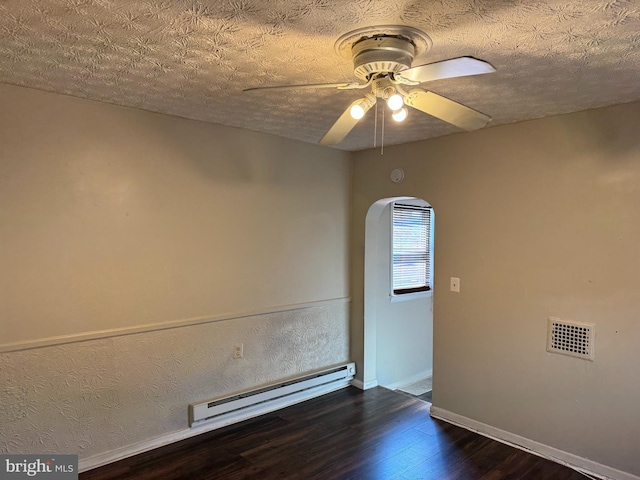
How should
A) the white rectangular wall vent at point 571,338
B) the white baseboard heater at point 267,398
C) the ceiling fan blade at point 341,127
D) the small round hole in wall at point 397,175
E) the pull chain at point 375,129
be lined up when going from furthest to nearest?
the small round hole in wall at point 397,175 < the white baseboard heater at point 267,398 < the pull chain at point 375,129 < the white rectangular wall vent at point 571,338 < the ceiling fan blade at point 341,127

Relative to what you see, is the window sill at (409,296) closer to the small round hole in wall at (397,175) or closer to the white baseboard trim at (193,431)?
the white baseboard trim at (193,431)

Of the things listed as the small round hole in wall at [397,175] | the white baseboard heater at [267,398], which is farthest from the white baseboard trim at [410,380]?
the small round hole in wall at [397,175]

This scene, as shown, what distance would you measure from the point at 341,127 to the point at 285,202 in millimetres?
1766

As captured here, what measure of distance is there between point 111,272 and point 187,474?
137 centimetres

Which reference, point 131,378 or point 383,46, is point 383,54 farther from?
point 131,378

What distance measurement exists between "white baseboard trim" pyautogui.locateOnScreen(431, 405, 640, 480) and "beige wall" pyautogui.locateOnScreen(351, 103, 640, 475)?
0.04 m

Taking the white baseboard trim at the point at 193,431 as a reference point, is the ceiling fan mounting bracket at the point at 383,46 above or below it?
above

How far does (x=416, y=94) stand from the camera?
1853mm

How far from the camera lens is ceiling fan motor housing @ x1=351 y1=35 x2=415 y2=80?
176 centimetres

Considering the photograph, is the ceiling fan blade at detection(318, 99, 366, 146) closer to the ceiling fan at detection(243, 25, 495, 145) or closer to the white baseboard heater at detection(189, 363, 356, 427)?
the ceiling fan at detection(243, 25, 495, 145)

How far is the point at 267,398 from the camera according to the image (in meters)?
3.64

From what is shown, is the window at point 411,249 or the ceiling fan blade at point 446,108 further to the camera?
the window at point 411,249

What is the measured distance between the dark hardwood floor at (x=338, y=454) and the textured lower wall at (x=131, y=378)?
247 millimetres

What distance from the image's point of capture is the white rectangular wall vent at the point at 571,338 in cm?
280
